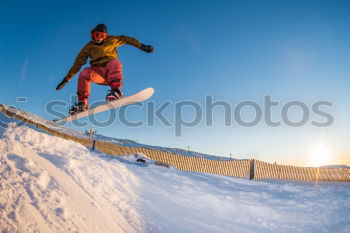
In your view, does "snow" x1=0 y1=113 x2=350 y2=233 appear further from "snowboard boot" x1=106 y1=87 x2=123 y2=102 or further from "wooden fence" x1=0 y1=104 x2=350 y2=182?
"wooden fence" x1=0 y1=104 x2=350 y2=182

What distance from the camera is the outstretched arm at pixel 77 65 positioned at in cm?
524

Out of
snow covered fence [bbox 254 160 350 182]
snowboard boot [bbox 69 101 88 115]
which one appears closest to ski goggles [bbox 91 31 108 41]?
snowboard boot [bbox 69 101 88 115]

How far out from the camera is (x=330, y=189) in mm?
7055

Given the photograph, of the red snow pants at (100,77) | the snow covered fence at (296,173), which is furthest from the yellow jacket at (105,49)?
the snow covered fence at (296,173)

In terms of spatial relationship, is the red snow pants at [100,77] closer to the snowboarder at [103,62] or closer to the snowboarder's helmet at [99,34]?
the snowboarder at [103,62]

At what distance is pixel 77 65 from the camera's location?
540 cm

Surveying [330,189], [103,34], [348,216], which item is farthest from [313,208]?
[103,34]

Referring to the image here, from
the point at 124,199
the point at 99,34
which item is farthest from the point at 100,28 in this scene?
the point at 124,199

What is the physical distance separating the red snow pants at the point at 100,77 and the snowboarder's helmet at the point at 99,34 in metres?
0.50

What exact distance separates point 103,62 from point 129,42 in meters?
0.66

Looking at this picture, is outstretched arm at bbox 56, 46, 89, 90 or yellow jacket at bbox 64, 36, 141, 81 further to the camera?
outstretched arm at bbox 56, 46, 89, 90

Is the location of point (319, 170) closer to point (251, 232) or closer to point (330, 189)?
point (330, 189)

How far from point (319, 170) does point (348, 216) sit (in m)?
10.1

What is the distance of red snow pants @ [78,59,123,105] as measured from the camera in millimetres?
4910
